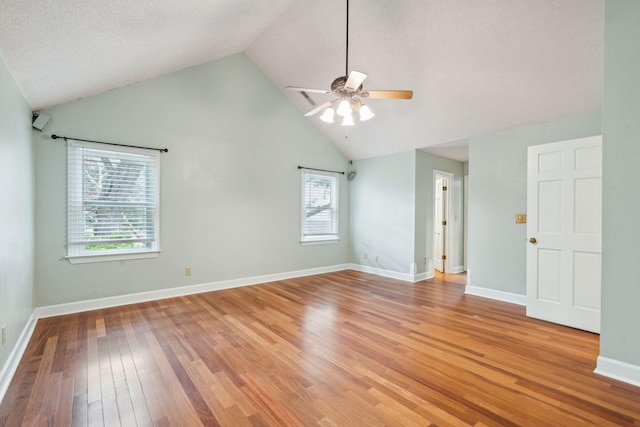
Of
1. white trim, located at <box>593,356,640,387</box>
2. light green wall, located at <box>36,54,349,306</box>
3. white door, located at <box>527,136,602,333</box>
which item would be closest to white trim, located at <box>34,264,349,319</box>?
light green wall, located at <box>36,54,349,306</box>

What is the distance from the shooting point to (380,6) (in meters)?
3.20

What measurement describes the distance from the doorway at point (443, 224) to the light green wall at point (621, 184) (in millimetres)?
3807

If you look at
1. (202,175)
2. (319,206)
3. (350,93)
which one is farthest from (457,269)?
(202,175)

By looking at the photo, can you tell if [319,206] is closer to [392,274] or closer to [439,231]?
[392,274]

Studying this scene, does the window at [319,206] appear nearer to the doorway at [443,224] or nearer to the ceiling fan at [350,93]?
the doorway at [443,224]

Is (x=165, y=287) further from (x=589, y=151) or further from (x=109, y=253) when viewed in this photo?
(x=589, y=151)

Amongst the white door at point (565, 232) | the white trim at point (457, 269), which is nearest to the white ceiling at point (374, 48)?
the white door at point (565, 232)

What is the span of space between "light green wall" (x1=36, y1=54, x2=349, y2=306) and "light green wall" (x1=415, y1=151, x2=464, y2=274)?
189cm

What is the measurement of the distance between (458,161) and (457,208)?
1.02 m

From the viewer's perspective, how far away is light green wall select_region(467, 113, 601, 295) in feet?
13.0

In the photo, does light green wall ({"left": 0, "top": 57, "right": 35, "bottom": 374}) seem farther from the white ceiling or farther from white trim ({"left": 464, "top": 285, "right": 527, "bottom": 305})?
white trim ({"left": 464, "top": 285, "right": 527, "bottom": 305})

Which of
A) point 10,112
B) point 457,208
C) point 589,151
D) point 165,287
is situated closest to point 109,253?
point 165,287

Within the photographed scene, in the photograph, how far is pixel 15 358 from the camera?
7.53 ft

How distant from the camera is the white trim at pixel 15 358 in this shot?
199cm
